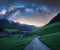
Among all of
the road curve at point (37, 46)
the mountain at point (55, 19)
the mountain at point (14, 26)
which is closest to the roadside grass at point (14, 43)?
the road curve at point (37, 46)

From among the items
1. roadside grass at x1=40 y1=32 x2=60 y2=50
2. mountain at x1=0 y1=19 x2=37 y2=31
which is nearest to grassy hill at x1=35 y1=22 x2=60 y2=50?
roadside grass at x1=40 y1=32 x2=60 y2=50

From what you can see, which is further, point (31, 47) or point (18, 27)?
point (18, 27)

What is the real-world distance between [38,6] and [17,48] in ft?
3.51

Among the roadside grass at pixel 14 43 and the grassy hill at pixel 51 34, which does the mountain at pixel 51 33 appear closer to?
the grassy hill at pixel 51 34

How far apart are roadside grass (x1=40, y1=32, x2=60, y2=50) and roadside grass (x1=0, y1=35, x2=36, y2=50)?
11.2 inches

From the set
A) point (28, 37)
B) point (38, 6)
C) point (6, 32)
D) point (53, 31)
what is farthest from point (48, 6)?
point (6, 32)

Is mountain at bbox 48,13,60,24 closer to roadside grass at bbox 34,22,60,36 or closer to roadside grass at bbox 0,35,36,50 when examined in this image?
roadside grass at bbox 34,22,60,36

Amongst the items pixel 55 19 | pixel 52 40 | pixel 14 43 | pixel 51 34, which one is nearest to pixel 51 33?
pixel 51 34

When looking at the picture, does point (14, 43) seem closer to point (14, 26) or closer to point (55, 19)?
point (14, 26)

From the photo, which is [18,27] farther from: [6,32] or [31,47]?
[31,47]

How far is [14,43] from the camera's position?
149 inches

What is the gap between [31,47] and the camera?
3.66m

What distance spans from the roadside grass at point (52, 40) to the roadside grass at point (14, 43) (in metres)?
0.28

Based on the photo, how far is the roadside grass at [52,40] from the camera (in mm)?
3643
